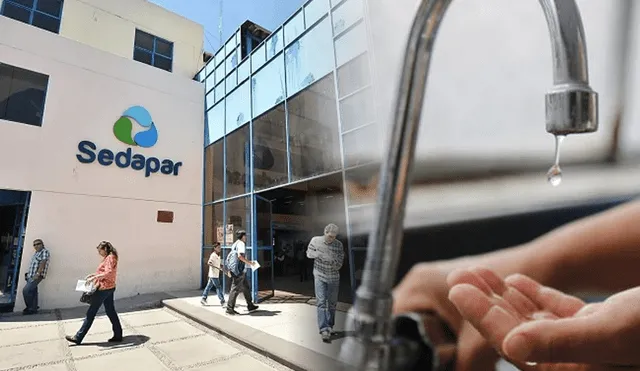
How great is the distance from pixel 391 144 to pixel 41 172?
8440 millimetres

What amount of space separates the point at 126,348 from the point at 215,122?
19.7 feet

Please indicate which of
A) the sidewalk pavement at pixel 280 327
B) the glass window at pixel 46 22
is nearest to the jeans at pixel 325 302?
the sidewalk pavement at pixel 280 327

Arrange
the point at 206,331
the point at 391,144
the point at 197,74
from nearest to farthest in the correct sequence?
the point at 391,144
the point at 206,331
the point at 197,74

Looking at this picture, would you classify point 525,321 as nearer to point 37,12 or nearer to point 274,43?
point 274,43

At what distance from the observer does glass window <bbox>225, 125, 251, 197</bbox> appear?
745 centimetres

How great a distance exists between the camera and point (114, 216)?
7.52 meters

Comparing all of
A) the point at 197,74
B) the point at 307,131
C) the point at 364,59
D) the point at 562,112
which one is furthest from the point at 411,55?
the point at 197,74

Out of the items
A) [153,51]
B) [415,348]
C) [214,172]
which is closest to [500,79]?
[415,348]

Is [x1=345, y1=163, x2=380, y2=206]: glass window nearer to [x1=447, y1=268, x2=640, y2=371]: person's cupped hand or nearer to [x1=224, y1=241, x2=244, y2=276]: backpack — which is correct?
[x1=447, y1=268, x2=640, y2=371]: person's cupped hand

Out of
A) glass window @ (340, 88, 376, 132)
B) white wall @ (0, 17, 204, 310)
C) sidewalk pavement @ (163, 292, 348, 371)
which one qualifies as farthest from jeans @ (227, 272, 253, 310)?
white wall @ (0, 17, 204, 310)

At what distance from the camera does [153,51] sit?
30.6 ft

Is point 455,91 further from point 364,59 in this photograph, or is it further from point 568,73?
point 568,73

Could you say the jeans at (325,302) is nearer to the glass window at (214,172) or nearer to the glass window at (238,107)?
the glass window at (238,107)

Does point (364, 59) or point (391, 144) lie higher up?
point (364, 59)
